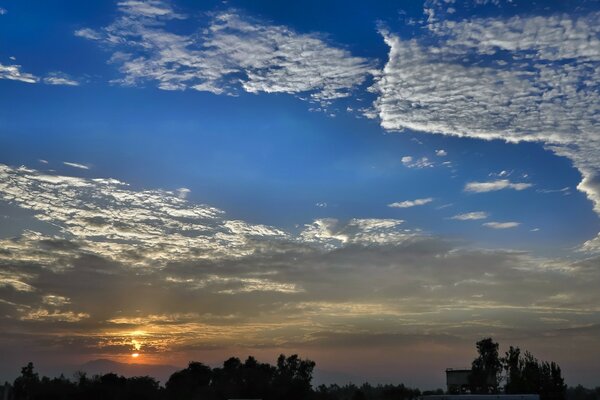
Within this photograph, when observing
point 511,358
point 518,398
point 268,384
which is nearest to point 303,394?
point 268,384

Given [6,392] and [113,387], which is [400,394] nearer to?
[113,387]

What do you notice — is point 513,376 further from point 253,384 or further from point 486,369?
point 253,384

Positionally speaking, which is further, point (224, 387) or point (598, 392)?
point (598, 392)

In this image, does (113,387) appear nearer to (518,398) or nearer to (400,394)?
(400,394)

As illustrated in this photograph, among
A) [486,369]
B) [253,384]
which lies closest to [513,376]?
[486,369]

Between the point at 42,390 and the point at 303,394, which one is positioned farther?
the point at 303,394

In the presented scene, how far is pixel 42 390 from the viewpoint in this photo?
97188mm

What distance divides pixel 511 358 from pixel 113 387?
61644 mm

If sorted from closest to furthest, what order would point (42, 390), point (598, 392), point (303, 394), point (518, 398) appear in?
point (518, 398), point (42, 390), point (303, 394), point (598, 392)

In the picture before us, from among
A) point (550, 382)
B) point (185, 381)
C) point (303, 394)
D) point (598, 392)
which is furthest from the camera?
point (598, 392)

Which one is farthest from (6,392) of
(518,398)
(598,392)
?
(598,392)

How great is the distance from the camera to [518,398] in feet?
173

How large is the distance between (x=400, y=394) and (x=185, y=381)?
133 feet

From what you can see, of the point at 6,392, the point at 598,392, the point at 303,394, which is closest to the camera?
the point at 6,392
